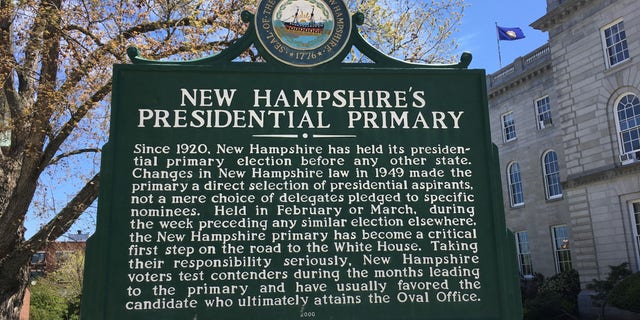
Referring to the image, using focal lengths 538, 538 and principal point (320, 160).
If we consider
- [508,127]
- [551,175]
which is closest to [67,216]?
[551,175]

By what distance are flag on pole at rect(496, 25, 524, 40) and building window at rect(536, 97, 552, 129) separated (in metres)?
6.09

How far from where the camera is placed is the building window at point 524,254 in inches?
1341

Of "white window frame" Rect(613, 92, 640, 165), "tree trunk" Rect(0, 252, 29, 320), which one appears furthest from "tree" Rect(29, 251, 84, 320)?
"white window frame" Rect(613, 92, 640, 165)

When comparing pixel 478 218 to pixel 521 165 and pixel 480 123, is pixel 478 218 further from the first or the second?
pixel 521 165

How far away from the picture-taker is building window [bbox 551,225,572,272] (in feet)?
101

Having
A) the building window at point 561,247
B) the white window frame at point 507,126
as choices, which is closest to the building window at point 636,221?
the building window at point 561,247

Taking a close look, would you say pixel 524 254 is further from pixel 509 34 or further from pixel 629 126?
pixel 509 34

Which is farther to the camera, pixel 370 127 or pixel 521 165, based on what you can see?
pixel 521 165

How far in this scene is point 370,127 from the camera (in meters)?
4.73

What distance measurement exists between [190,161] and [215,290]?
3.55 ft

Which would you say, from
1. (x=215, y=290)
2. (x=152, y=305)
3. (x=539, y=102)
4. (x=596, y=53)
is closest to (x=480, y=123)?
(x=215, y=290)

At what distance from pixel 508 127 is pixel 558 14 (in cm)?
1124

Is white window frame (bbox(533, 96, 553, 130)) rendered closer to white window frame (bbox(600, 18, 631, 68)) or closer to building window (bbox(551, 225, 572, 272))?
building window (bbox(551, 225, 572, 272))

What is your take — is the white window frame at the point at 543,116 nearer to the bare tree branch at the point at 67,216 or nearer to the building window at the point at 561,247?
the building window at the point at 561,247
